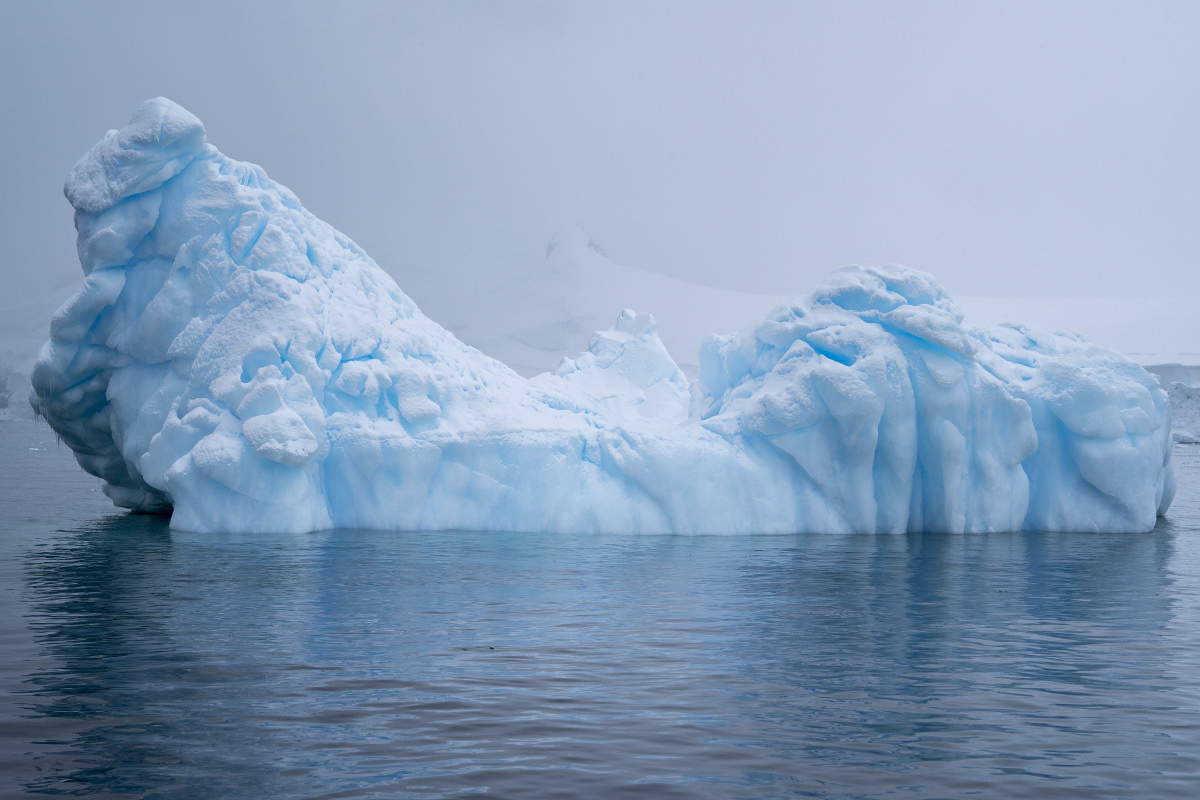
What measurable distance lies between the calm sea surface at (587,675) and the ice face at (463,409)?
7.62ft

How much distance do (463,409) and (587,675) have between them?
9.35m

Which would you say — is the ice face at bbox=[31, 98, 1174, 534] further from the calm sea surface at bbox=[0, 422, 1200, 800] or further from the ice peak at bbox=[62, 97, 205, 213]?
the calm sea surface at bbox=[0, 422, 1200, 800]

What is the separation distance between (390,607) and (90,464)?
11.2 meters

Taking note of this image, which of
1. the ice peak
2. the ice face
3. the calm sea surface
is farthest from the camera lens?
the ice peak

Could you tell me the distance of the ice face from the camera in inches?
594

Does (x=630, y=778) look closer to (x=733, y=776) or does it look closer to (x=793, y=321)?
(x=733, y=776)

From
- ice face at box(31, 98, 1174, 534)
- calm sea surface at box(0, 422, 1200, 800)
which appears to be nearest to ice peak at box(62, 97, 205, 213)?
ice face at box(31, 98, 1174, 534)

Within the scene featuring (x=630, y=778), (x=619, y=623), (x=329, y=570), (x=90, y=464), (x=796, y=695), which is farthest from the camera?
(x=90, y=464)

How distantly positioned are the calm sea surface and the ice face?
2.32 meters

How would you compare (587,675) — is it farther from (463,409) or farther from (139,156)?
(139,156)

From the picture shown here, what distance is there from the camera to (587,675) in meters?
7.27

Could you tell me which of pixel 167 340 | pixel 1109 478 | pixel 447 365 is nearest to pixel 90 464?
pixel 167 340

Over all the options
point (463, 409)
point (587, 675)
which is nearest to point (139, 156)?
point (463, 409)

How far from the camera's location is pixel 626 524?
15859 mm
